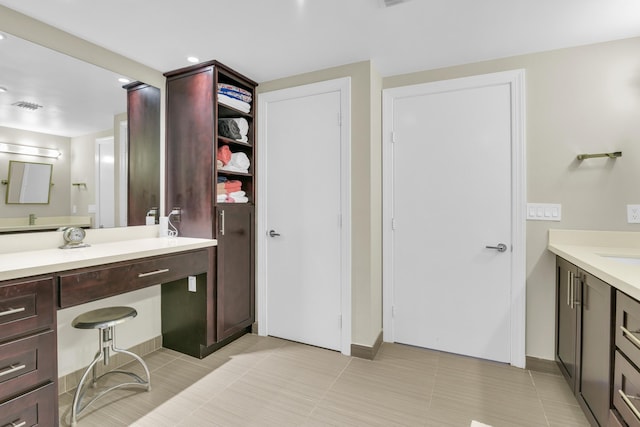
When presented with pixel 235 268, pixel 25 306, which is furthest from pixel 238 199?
pixel 25 306

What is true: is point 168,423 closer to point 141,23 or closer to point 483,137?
point 141,23

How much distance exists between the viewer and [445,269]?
245 cm

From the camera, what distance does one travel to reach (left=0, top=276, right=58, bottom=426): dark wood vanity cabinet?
125cm

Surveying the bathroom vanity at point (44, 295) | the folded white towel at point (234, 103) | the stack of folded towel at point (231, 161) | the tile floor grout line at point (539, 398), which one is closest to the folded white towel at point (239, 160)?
the stack of folded towel at point (231, 161)

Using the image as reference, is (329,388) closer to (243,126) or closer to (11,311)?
(11,311)

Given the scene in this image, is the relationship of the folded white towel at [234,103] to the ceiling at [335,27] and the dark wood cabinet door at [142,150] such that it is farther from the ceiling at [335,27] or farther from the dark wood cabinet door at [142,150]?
the dark wood cabinet door at [142,150]

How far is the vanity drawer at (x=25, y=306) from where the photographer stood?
126cm

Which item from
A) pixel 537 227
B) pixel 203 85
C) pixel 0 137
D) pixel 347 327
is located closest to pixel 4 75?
pixel 0 137

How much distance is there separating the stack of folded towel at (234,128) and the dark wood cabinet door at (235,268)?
0.59m

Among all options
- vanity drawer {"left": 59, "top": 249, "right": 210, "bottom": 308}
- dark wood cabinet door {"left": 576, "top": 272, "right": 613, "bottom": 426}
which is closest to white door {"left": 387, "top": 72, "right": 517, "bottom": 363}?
dark wood cabinet door {"left": 576, "top": 272, "right": 613, "bottom": 426}

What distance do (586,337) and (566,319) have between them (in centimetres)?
37

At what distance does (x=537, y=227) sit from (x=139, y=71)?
3.23 metres

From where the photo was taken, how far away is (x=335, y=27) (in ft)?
6.30

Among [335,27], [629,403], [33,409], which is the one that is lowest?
[33,409]
